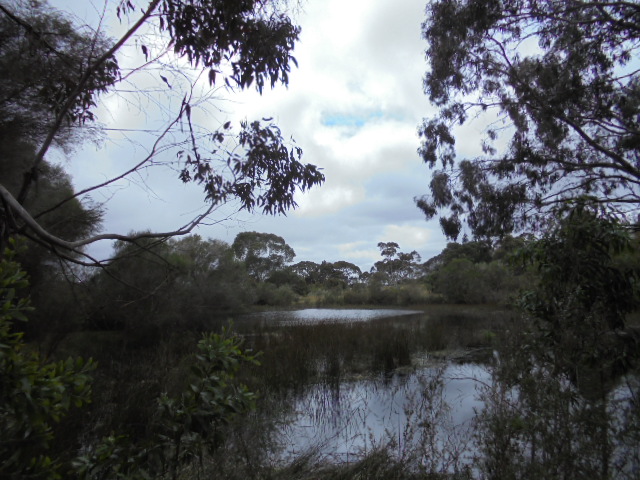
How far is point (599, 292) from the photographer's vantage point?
355cm

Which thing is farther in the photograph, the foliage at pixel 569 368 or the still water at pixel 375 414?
the still water at pixel 375 414

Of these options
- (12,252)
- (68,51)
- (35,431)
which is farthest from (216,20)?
(35,431)

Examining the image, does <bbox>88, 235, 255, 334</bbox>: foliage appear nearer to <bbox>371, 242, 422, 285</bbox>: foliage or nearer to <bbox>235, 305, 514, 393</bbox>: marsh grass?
<bbox>235, 305, 514, 393</bbox>: marsh grass

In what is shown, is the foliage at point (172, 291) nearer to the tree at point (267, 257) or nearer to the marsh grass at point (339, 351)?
the marsh grass at point (339, 351)

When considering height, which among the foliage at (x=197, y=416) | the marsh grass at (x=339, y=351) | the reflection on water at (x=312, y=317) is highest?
the reflection on water at (x=312, y=317)

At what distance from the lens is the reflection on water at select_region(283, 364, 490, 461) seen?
422 centimetres

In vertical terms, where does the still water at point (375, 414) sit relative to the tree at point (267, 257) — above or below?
below

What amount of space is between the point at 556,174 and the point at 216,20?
32.2 ft

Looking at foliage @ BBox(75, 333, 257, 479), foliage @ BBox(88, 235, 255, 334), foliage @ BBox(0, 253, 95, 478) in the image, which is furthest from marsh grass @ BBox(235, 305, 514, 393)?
foliage @ BBox(0, 253, 95, 478)

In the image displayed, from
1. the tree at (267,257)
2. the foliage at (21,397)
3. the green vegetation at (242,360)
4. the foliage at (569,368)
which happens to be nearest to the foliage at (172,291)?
the green vegetation at (242,360)

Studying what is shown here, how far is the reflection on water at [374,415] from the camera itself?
4219mm

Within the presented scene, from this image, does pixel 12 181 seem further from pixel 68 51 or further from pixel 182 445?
pixel 182 445

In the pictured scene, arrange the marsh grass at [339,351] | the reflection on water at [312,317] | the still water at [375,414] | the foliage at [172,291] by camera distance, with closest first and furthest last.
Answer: the still water at [375,414] → the marsh grass at [339,351] → the foliage at [172,291] → the reflection on water at [312,317]

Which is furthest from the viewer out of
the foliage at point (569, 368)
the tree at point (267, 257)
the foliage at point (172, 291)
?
the tree at point (267, 257)
